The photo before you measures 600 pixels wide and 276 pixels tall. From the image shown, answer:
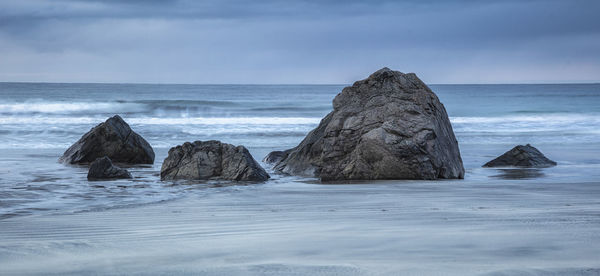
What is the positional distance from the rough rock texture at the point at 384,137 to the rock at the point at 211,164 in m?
0.92

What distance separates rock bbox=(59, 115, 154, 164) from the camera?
10859 mm

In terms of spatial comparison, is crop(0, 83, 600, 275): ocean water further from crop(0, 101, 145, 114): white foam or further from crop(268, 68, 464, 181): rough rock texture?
crop(0, 101, 145, 114): white foam

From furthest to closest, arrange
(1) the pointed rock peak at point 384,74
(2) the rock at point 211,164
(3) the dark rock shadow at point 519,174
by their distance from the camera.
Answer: (1) the pointed rock peak at point 384,74 < (3) the dark rock shadow at point 519,174 < (2) the rock at point 211,164

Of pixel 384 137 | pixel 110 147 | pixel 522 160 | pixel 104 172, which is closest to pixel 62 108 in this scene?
pixel 110 147

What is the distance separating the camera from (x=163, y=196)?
269 inches

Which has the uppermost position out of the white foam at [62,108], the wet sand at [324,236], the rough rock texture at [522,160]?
the white foam at [62,108]

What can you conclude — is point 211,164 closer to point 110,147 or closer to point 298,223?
point 110,147

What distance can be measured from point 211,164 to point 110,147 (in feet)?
10.3

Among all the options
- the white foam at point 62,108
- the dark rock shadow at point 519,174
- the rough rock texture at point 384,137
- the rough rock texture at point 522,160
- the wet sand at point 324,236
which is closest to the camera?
the wet sand at point 324,236

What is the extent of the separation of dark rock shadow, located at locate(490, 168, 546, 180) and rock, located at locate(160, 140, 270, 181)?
324 centimetres

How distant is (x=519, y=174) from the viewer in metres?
9.00

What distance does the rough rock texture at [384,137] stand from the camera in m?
8.08

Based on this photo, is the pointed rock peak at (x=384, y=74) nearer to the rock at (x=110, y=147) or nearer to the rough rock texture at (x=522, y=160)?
the rough rock texture at (x=522, y=160)

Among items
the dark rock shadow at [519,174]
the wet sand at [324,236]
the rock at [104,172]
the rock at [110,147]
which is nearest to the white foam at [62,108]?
the rock at [110,147]
